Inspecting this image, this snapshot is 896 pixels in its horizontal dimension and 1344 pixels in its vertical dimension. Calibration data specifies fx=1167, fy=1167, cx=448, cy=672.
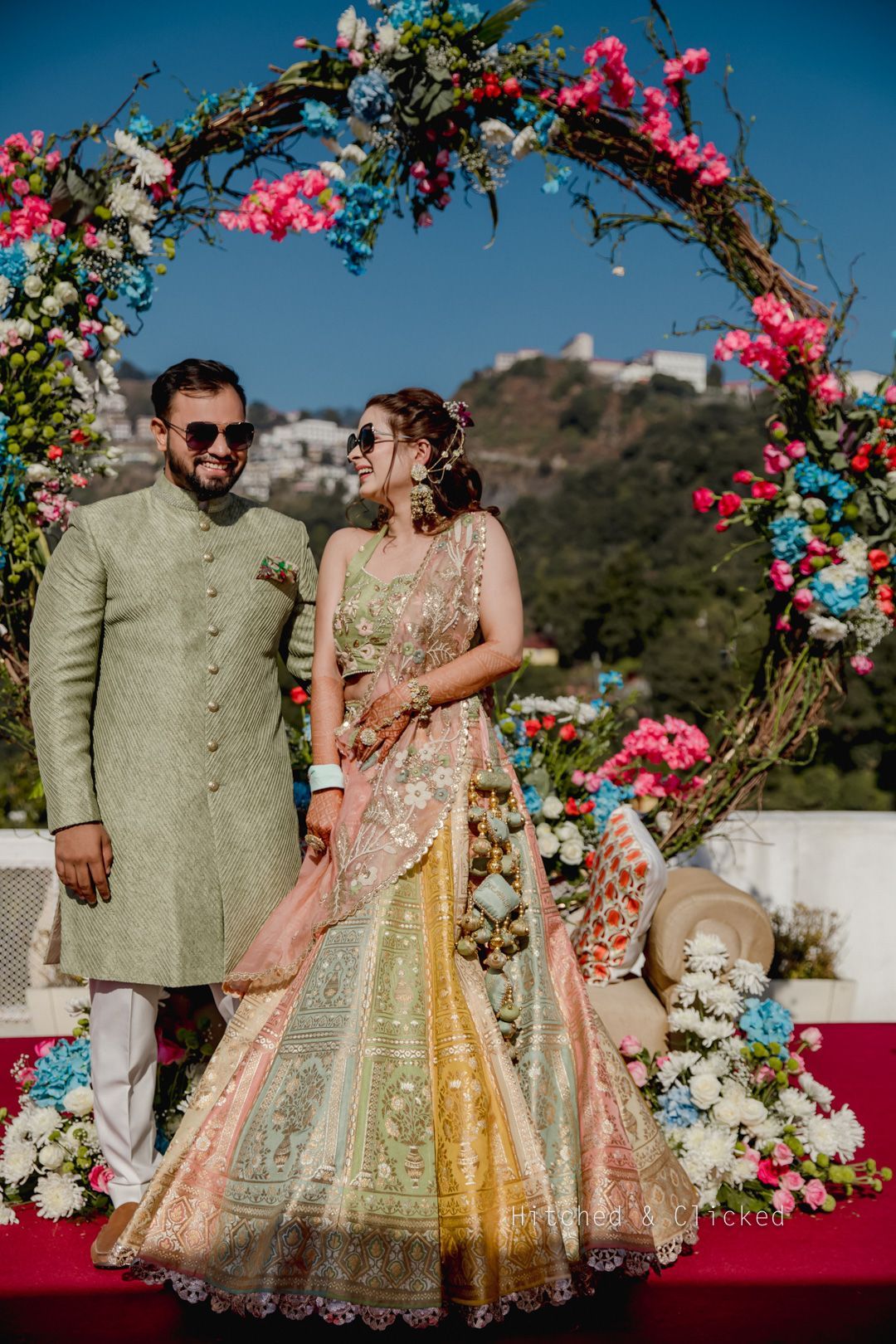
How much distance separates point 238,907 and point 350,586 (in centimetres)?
99

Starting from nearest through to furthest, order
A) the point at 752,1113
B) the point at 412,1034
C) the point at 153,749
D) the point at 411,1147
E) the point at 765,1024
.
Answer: the point at 411,1147 < the point at 412,1034 < the point at 153,749 < the point at 752,1113 < the point at 765,1024

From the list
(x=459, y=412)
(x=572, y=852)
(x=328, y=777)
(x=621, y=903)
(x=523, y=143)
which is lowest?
(x=621, y=903)

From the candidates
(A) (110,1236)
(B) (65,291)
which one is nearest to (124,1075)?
(A) (110,1236)

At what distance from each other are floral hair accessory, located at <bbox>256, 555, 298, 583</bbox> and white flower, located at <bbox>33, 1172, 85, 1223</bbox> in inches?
78.5

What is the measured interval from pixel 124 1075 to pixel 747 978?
6.93 feet

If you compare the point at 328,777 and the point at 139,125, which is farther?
the point at 139,125

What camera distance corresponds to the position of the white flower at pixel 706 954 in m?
4.10

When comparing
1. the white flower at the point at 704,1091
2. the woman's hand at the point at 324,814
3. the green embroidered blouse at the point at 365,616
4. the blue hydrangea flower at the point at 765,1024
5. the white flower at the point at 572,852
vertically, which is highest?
the green embroidered blouse at the point at 365,616

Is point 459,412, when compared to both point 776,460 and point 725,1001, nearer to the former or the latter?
point 776,460

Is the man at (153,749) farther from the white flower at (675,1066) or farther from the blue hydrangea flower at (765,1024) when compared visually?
the blue hydrangea flower at (765,1024)

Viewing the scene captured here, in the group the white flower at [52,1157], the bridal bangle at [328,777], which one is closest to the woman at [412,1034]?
the bridal bangle at [328,777]

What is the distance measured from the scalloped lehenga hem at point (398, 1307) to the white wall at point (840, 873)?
3.29 meters

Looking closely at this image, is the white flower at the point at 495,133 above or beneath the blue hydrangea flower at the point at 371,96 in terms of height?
beneath

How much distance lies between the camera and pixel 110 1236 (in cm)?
329
